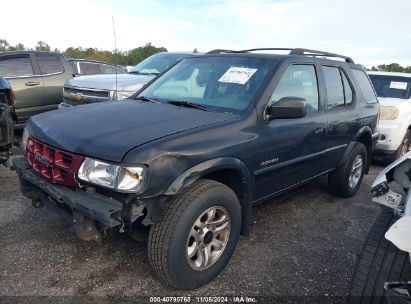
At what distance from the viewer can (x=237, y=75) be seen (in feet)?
11.3

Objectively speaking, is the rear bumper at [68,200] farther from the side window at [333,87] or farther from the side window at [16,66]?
the side window at [16,66]

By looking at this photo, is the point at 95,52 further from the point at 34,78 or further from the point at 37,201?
the point at 37,201

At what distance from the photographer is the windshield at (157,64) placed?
7.35 metres

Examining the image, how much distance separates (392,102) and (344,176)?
2885mm

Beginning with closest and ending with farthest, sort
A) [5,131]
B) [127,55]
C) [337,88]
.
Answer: [337,88] → [5,131] → [127,55]

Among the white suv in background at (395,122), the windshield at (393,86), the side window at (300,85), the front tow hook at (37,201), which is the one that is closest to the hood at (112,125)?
the front tow hook at (37,201)

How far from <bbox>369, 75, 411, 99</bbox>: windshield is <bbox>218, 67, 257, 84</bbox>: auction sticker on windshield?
5.05 meters

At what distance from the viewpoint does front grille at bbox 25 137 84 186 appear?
8.30ft

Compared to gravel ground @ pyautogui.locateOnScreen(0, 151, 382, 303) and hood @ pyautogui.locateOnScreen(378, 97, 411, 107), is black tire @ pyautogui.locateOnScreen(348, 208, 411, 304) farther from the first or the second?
hood @ pyautogui.locateOnScreen(378, 97, 411, 107)

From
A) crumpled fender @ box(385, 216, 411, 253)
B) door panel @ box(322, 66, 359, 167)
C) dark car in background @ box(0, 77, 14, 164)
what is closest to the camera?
crumpled fender @ box(385, 216, 411, 253)

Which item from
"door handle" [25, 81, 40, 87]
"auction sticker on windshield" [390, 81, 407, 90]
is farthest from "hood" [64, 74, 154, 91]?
"auction sticker on windshield" [390, 81, 407, 90]

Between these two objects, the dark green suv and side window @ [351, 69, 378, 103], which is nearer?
side window @ [351, 69, 378, 103]

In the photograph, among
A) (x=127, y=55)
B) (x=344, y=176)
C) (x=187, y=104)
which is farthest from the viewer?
(x=127, y=55)

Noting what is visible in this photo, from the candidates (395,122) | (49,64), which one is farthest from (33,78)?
(395,122)
